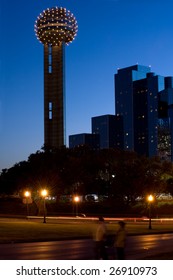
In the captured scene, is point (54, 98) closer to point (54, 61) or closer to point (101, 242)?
point (54, 61)

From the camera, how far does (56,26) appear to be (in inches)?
6944

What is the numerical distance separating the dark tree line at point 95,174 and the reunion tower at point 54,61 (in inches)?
3393

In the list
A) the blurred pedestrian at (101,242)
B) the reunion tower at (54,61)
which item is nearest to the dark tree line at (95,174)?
the blurred pedestrian at (101,242)

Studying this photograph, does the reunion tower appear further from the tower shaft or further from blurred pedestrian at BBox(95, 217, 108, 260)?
blurred pedestrian at BBox(95, 217, 108, 260)

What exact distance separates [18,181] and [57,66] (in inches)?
4020

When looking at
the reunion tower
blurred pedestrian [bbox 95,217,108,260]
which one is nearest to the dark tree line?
blurred pedestrian [bbox 95,217,108,260]

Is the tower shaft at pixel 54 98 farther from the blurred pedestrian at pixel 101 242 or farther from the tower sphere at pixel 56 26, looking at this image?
the blurred pedestrian at pixel 101 242

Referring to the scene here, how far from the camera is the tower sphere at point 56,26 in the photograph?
176 meters

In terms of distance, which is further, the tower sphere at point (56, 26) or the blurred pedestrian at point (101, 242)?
the tower sphere at point (56, 26)

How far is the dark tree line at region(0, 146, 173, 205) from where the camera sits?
8356 cm

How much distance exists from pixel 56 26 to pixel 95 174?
92.8 meters

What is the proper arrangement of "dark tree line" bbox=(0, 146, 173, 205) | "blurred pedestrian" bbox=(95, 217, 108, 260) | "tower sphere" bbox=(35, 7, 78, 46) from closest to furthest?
"blurred pedestrian" bbox=(95, 217, 108, 260) → "dark tree line" bbox=(0, 146, 173, 205) → "tower sphere" bbox=(35, 7, 78, 46)
